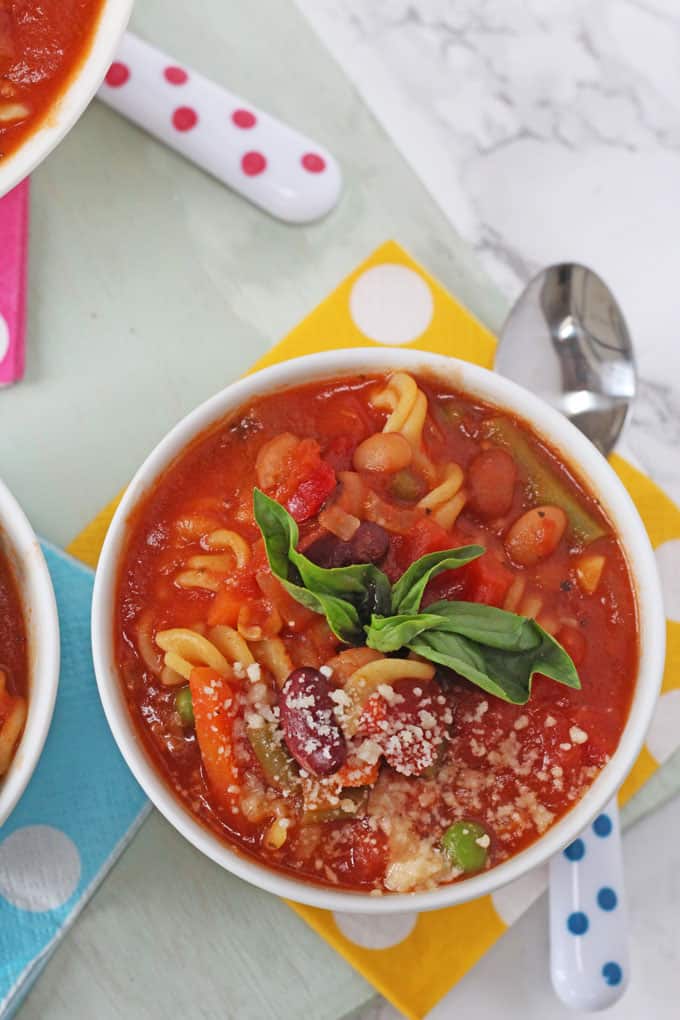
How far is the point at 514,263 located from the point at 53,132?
1505mm

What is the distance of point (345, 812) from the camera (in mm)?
2855

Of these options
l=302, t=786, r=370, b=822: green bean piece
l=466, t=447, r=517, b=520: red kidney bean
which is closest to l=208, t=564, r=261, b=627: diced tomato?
l=302, t=786, r=370, b=822: green bean piece

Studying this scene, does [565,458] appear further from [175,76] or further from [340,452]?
[175,76]

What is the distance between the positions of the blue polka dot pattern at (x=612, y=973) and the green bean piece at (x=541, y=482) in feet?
4.07

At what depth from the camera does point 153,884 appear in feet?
11.0

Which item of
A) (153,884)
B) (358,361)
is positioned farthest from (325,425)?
(153,884)

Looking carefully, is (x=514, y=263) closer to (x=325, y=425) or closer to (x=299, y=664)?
(x=325, y=425)

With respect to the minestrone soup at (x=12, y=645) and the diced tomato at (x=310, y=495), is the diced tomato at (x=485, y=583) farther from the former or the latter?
the minestrone soup at (x=12, y=645)

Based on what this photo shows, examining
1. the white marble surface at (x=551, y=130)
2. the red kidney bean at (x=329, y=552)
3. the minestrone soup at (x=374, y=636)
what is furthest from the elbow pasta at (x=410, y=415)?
the white marble surface at (x=551, y=130)

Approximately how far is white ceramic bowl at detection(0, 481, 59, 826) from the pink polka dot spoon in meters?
1.30

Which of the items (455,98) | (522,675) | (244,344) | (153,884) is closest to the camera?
(522,675)

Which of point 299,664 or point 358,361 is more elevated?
point 358,361

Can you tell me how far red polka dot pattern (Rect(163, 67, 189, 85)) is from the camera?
3.66 metres

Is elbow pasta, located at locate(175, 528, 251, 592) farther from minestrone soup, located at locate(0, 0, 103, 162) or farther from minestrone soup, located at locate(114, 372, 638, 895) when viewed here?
minestrone soup, located at locate(0, 0, 103, 162)
